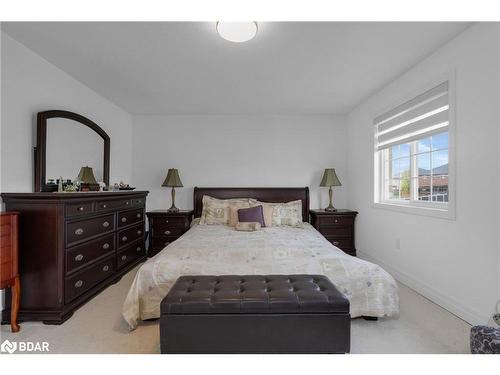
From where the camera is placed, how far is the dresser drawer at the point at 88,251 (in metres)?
2.25

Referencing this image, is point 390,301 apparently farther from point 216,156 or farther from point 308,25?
point 216,156

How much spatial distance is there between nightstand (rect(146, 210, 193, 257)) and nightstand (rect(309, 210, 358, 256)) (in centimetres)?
208

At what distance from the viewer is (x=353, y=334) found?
192 centimetres

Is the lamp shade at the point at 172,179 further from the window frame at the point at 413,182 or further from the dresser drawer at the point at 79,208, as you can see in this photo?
the window frame at the point at 413,182

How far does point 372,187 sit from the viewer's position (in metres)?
3.59

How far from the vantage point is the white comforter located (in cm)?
206

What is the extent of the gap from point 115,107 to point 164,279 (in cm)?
300

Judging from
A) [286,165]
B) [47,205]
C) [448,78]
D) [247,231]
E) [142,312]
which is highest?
[448,78]

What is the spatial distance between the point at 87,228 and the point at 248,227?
1767 millimetres

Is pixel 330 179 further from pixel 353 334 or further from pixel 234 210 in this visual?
pixel 353 334

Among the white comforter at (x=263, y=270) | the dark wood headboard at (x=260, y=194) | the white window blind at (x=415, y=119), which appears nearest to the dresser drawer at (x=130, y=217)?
the dark wood headboard at (x=260, y=194)
